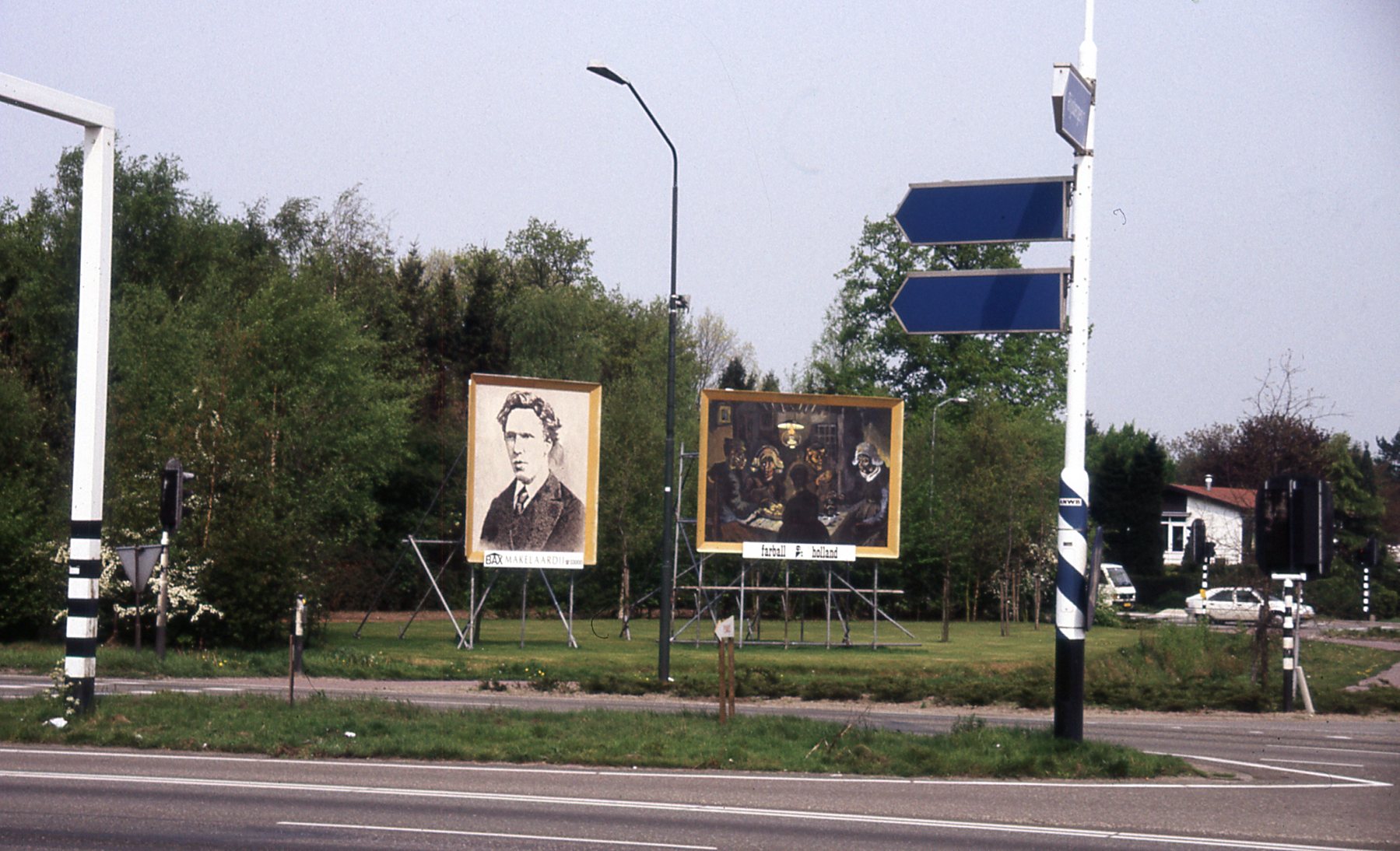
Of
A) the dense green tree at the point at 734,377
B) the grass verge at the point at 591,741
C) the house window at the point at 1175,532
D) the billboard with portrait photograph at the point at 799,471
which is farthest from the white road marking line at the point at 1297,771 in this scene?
the house window at the point at 1175,532

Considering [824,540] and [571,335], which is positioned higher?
[571,335]

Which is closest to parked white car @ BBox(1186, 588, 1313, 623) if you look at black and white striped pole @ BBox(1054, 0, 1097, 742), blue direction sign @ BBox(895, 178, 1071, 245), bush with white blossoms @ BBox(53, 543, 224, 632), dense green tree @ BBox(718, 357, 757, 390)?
dense green tree @ BBox(718, 357, 757, 390)

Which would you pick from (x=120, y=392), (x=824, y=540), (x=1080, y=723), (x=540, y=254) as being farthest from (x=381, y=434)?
(x=1080, y=723)

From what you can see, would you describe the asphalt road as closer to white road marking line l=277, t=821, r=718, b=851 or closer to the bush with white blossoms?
white road marking line l=277, t=821, r=718, b=851

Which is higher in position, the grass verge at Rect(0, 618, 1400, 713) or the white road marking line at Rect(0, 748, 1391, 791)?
the white road marking line at Rect(0, 748, 1391, 791)

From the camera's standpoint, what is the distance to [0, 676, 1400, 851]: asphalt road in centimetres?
924

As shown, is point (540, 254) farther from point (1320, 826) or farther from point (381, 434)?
point (1320, 826)

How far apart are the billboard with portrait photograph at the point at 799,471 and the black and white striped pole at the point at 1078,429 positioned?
2093 cm

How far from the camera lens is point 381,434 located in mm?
52500

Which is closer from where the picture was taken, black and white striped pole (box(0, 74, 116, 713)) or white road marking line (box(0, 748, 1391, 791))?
white road marking line (box(0, 748, 1391, 791))

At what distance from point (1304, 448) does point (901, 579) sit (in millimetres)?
25725

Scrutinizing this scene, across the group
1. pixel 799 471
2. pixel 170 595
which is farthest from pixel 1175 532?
Answer: pixel 170 595

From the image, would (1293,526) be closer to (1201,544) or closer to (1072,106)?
(1072,106)

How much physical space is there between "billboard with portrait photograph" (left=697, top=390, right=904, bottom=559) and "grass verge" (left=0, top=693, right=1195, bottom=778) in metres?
18.0
